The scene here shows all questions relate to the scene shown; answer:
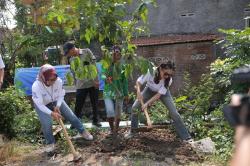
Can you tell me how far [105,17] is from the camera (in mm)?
5453

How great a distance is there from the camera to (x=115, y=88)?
641 centimetres

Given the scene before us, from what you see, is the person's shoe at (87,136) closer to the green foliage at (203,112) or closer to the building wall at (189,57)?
the green foliage at (203,112)

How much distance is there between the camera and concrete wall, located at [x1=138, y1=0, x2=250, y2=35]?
1584 centimetres

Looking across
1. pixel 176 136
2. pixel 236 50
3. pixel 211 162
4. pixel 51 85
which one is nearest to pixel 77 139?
pixel 51 85

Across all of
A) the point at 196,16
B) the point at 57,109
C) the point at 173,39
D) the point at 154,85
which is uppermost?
the point at 196,16

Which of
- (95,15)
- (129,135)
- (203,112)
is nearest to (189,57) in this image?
(203,112)

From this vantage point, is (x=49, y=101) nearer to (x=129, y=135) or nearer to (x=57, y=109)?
(x=57, y=109)

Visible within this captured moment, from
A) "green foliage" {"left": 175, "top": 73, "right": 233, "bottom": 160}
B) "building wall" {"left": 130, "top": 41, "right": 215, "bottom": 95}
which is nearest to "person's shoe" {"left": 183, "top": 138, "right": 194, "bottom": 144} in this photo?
"green foliage" {"left": 175, "top": 73, "right": 233, "bottom": 160}

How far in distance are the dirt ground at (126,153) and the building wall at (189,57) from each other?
25.7 feet

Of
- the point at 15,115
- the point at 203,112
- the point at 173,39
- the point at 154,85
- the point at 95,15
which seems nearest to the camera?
the point at 95,15

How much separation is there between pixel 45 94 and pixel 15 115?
1.28 metres

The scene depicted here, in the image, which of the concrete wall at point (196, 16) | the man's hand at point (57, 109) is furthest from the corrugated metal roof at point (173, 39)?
the man's hand at point (57, 109)

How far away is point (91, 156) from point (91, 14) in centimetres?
193

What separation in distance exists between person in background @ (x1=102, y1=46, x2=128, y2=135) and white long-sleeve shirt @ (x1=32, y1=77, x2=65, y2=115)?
734mm
